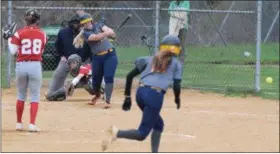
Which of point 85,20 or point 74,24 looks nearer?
point 85,20

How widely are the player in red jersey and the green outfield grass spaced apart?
6.76 meters

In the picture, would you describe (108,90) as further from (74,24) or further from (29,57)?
(29,57)

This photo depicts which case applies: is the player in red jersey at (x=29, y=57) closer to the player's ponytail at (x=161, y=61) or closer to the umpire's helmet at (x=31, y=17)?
the umpire's helmet at (x=31, y=17)

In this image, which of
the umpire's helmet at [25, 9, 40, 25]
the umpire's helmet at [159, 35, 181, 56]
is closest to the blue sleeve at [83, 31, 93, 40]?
the umpire's helmet at [25, 9, 40, 25]

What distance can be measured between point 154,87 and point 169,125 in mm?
3221

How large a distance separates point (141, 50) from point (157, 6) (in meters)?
4.78

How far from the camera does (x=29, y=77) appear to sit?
1132 centimetres

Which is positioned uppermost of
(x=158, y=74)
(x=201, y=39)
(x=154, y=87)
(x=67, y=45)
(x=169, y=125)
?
(x=158, y=74)

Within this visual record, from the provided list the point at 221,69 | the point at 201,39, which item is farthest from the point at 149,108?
the point at 201,39

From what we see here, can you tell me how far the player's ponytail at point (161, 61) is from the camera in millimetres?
9234

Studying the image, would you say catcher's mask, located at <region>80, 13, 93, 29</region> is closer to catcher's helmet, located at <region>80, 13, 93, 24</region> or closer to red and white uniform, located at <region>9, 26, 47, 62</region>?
catcher's helmet, located at <region>80, 13, 93, 24</region>

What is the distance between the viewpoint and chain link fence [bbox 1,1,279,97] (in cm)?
1820

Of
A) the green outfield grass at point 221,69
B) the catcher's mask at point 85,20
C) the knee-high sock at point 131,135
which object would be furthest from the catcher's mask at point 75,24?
the knee-high sock at point 131,135

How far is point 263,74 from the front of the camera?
22453 mm
